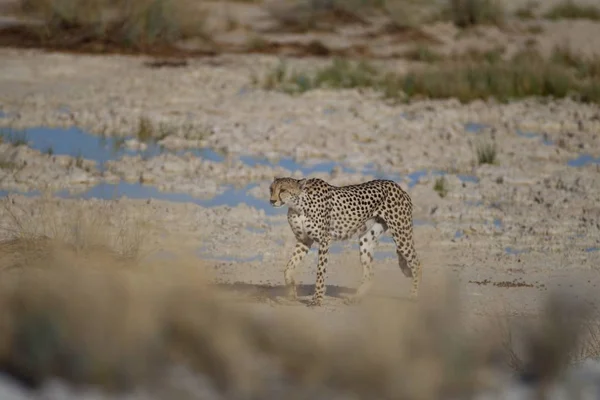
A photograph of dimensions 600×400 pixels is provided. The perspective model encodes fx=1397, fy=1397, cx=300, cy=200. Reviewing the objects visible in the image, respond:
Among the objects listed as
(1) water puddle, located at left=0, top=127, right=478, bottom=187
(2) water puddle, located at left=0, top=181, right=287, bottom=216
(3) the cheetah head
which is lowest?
(2) water puddle, located at left=0, top=181, right=287, bottom=216

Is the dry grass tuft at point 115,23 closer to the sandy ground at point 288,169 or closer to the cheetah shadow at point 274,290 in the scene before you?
the sandy ground at point 288,169

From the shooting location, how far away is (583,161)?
19.2 meters

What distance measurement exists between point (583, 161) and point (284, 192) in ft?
29.3

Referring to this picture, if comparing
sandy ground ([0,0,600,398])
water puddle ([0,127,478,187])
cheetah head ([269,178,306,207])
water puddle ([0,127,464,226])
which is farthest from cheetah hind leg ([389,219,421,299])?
water puddle ([0,127,478,187])

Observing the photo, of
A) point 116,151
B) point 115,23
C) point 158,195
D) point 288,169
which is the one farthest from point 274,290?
point 115,23

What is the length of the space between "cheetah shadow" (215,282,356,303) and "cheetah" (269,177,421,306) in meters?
0.16

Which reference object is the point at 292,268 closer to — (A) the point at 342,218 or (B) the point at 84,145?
(A) the point at 342,218

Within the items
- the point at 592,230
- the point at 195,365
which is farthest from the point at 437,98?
the point at 195,365

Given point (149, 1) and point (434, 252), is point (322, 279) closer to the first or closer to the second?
point (434, 252)

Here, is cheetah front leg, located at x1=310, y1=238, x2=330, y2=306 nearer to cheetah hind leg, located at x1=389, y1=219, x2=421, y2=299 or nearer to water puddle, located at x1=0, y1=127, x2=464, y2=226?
cheetah hind leg, located at x1=389, y1=219, x2=421, y2=299

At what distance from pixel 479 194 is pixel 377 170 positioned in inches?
69.6

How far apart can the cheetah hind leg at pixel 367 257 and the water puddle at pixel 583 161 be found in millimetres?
7206

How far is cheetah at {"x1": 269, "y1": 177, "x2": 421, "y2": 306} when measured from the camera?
11.5 m

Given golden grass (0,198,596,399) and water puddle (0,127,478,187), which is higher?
water puddle (0,127,478,187)
